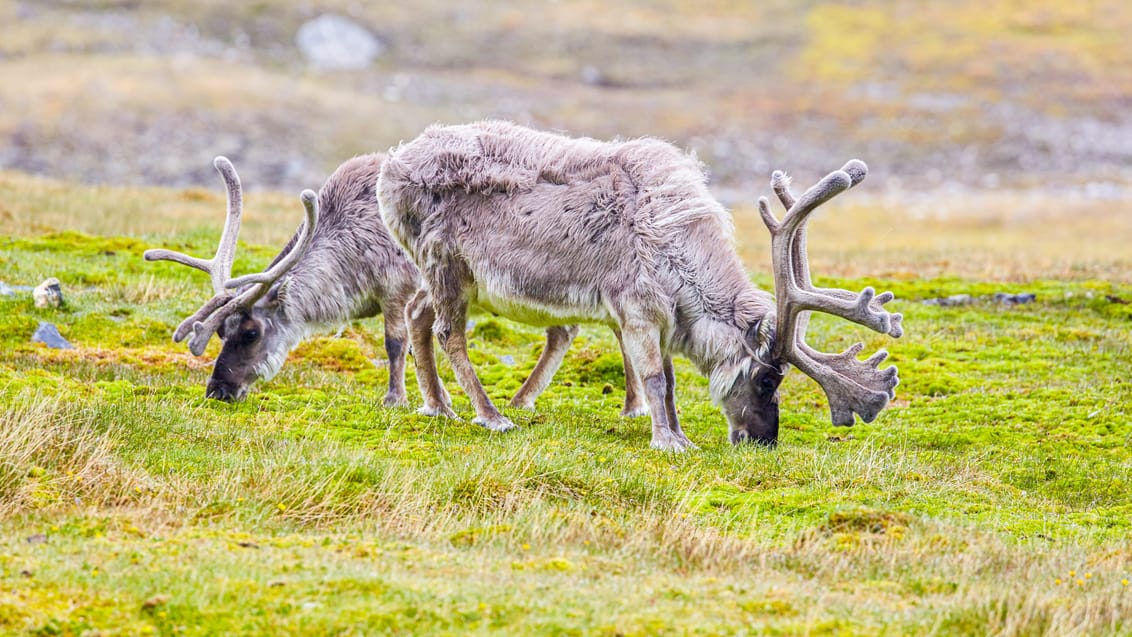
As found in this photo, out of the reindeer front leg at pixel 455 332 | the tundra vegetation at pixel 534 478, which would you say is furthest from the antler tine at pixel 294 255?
the reindeer front leg at pixel 455 332

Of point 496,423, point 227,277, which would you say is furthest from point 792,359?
point 227,277

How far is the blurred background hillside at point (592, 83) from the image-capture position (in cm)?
7431

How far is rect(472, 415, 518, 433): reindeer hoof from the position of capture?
43.5 ft

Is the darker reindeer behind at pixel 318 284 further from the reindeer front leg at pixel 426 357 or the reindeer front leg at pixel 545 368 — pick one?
the reindeer front leg at pixel 545 368

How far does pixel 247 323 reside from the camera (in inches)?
584

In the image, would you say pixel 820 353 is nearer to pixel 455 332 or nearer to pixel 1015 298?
pixel 455 332

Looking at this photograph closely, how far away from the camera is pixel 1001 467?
12656 millimetres

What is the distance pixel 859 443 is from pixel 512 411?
407 cm

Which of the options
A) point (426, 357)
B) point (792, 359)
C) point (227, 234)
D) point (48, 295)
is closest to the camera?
point (792, 359)

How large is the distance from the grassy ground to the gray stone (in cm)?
7589

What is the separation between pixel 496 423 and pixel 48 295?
310 inches

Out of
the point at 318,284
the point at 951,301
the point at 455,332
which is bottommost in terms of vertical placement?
the point at 455,332

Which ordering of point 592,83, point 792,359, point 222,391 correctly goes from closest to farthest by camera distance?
point 792,359, point 222,391, point 592,83

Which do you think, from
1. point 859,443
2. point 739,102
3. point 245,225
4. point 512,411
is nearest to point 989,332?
point 859,443
